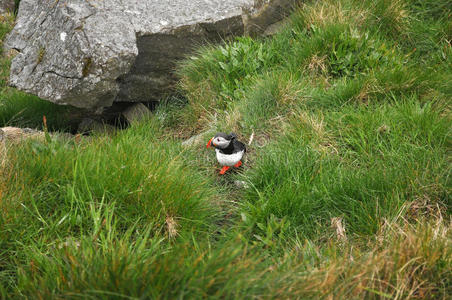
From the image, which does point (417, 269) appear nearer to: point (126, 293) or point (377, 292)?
point (377, 292)

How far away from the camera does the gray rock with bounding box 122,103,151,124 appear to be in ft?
19.2

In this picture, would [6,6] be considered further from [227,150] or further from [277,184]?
[277,184]

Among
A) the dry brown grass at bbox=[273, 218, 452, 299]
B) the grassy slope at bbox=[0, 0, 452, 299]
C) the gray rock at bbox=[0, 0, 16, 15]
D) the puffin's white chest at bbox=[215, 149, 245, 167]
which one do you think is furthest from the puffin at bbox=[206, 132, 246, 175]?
the gray rock at bbox=[0, 0, 16, 15]

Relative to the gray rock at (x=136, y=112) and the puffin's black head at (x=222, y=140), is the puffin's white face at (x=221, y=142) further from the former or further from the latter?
the gray rock at (x=136, y=112)

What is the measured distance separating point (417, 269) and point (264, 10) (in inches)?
186

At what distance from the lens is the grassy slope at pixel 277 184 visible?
7.59 ft

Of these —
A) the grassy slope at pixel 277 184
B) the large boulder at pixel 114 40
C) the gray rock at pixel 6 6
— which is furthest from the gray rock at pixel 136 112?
the gray rock at pixel 6 6

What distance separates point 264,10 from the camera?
6227 mm

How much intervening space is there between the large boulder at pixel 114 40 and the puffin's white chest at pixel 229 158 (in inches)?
77.7

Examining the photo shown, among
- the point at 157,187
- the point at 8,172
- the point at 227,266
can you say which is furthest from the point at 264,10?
the point at 227,266

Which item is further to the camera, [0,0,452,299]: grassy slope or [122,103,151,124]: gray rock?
[122,103,151,124]: gray rock

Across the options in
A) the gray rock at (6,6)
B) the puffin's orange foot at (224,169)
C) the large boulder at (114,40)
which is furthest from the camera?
the gray rock at (6,6)

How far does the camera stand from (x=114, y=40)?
5.11 meters

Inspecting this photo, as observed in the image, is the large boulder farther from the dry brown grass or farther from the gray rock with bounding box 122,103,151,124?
the dry brown grass
